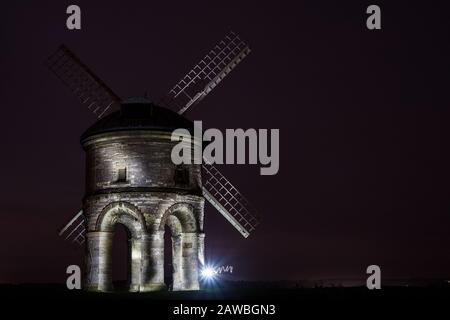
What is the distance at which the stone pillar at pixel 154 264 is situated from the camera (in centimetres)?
3138

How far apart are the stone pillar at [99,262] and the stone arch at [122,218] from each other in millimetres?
388

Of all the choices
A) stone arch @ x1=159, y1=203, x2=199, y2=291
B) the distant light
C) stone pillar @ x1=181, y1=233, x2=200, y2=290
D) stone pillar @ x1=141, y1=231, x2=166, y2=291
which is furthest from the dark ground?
the distant light

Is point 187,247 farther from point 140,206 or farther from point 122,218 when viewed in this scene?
point 122,218

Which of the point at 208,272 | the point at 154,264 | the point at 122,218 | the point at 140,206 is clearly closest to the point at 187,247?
the point at 208,272

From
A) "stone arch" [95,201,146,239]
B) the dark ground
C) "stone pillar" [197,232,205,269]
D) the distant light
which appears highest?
"stone arch" [95,201,146,239]

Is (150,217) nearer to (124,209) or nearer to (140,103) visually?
(124,209)

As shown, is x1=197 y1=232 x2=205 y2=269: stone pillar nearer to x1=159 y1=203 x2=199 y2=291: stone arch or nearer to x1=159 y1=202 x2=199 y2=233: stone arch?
x1=159 y1=203 x2=199 y2=291: stone arch

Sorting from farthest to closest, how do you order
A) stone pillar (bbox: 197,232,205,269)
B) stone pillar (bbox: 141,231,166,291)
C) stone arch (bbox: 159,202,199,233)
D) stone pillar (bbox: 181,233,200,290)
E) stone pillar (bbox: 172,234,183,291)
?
stone pillar (bbox: 172,234,183,291)
stone pillar (bbox: 197,232,205,269)
stone pillar (bbox: 181,233,200,290)
stone arch (bbox: 159,202,199,233)
stone pillar (bbox: 141,231,166,291)

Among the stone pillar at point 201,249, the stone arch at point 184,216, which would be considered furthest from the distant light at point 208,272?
the stone arch at point 184,216

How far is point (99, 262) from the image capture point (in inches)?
1256

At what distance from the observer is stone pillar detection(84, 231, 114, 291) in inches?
1256

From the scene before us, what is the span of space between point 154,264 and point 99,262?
2456 millimetres

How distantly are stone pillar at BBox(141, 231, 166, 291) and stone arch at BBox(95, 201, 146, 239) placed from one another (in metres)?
0.59
